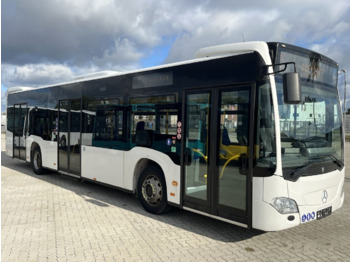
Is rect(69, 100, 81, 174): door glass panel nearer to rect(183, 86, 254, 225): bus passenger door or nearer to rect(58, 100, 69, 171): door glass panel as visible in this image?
rect(58, 100, 69, 171): door glass panel

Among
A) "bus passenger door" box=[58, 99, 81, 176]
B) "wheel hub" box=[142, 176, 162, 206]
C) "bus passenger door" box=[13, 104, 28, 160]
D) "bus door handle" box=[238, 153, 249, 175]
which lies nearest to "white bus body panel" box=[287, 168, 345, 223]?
"bus door handle" box=[238, 153, 249, 175]

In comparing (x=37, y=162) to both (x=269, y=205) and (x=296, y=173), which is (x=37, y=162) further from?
(x=296, y=173)

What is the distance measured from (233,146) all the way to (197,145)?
0.73 metres

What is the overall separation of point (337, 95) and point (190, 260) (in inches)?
144

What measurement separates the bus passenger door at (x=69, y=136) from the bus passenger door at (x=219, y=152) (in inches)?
154

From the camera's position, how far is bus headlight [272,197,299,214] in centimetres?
434

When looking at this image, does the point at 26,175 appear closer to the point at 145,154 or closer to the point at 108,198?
the point at 108,198

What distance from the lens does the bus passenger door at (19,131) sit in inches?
448

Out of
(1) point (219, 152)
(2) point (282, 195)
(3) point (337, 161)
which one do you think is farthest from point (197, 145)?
(3) point (337, 161)

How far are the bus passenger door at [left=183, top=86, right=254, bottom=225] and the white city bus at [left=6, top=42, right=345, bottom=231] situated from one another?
0.05ft

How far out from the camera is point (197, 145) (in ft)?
17.4

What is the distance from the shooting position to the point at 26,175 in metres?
10.5

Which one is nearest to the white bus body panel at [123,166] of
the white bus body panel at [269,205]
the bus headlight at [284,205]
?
the white bus body panel at [269,205]

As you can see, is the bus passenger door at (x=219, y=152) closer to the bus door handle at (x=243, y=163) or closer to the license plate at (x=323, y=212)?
the bus door handle at (x=243, y=163)
